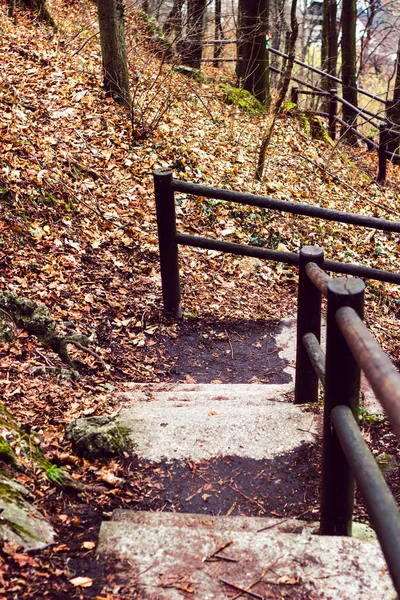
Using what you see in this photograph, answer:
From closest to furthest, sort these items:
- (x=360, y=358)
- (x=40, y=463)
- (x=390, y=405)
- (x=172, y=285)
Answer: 1. (x=390, y=405)
2. (x=360, y=358)
3. (x=40, y=463)
4. (x=172, y=285)

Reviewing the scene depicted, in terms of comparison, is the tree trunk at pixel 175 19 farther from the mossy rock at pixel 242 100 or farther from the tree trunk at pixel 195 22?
the mossy rock at pixel 242 100

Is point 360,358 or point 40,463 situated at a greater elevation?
point 360,358

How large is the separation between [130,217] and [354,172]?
6071 millimetres

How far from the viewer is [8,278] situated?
4738mm

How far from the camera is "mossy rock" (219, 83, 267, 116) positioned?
1093 centimetres

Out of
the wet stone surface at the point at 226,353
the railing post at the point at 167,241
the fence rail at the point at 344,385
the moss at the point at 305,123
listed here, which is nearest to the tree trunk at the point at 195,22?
the moss at the point at 305,123

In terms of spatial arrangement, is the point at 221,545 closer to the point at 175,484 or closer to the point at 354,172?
the point at 175,484

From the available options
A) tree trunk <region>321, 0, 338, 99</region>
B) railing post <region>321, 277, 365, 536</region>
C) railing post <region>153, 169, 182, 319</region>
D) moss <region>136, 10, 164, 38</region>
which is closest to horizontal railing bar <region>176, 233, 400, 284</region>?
railing post <region>153, 169, 182, 319</region>

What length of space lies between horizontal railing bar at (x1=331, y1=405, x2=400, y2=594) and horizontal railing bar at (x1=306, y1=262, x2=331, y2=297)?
80 cm

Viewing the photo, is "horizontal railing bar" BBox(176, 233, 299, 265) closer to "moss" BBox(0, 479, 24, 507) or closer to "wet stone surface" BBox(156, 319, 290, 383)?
"wet stone surface" BBox(156, 319, 290, 383)

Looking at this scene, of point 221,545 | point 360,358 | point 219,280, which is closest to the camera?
point 360,358

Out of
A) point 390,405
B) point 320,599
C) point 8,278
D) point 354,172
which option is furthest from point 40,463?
point 354,172

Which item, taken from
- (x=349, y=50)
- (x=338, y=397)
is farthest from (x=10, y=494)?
(x=349, y=50)

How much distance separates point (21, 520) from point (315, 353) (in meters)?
1.72
